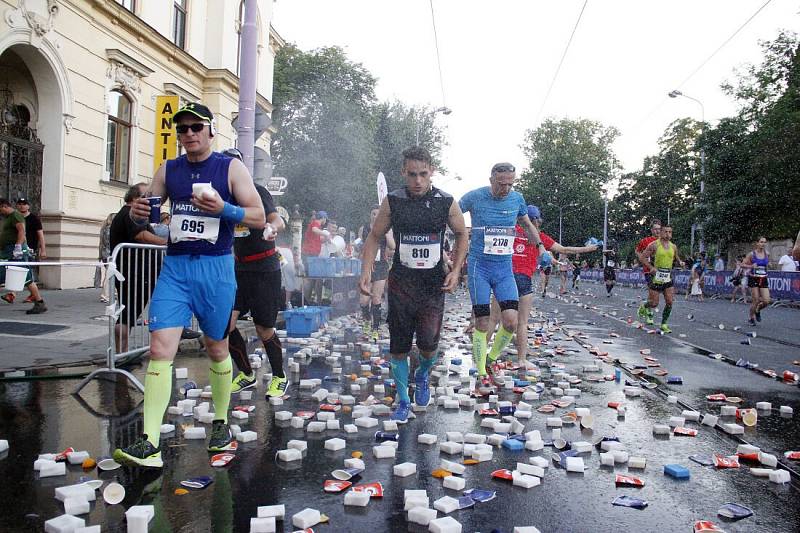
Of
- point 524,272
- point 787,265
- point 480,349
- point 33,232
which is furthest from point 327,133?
point 480,349

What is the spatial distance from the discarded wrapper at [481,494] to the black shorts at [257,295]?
285 centimetres

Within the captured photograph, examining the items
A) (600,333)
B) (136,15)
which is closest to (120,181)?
(136,15)

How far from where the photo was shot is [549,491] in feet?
12.0

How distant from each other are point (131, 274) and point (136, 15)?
14946 millimetres

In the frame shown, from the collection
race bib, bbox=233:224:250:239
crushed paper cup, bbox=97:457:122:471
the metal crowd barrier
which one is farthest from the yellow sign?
crushed paper cup, bbox=97:457:122:471

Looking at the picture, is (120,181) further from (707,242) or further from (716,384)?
(707,242)

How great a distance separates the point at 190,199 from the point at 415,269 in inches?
74.7

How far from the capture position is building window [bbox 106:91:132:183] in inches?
733

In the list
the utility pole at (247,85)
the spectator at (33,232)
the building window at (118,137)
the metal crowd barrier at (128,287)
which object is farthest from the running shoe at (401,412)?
the building window at (118,137)

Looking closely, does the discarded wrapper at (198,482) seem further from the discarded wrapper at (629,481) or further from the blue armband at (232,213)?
the discarded wrapper at (629,481)

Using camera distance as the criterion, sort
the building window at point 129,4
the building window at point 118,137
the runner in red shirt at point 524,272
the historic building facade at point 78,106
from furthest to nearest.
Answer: the building window at point 129,4
the building window at point 118,137
the historic building facade at point 78,106
the runner in red shirt at point 524,272

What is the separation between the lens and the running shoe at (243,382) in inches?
242

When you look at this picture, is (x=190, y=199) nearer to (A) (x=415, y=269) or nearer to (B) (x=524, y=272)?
(A) (x=415, y=269)

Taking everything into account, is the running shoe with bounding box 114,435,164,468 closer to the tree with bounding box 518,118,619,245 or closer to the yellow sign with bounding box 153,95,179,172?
the yellow sign with bounding box 153,95,179,172
